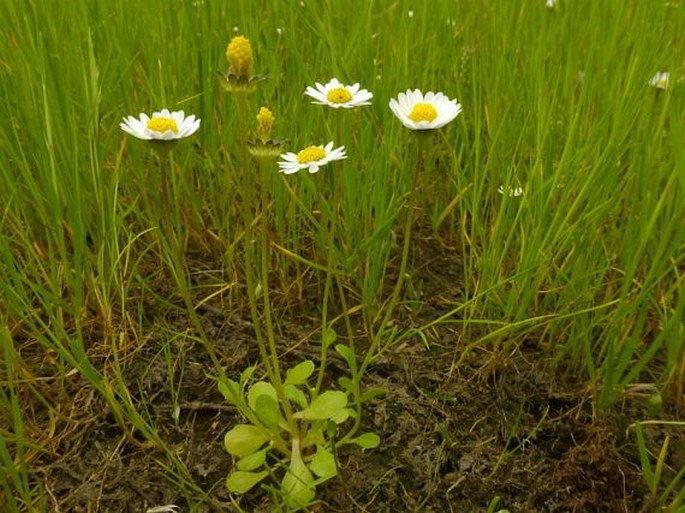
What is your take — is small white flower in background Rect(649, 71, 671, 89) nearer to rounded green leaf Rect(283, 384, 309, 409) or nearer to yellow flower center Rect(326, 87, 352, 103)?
yellow flower center Rect(326, 87, 352, 103)

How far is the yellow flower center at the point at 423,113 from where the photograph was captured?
94 centimetres

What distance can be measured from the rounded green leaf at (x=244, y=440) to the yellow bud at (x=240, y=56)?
49 cm

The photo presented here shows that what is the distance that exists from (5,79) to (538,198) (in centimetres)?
103

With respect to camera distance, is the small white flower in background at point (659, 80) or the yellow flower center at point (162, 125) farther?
the small white flower in background at point (659, 80)

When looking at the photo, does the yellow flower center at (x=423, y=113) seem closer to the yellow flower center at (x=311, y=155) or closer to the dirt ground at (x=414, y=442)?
the yellow flower center at (x=311, y=155)

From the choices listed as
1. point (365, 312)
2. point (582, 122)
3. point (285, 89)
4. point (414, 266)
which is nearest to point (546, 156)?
point (582, 122)

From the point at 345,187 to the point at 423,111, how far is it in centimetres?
24

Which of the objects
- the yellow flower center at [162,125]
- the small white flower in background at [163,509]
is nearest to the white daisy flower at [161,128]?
the yellow flower center at [162,125]

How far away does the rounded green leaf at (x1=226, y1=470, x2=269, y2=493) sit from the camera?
0.84 m

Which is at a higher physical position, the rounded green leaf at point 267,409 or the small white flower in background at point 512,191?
the small white flower in background at point 512,191

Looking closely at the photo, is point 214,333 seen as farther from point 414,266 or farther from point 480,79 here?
point 480,79

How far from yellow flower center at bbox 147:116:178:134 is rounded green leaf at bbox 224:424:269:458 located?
0.43 meters

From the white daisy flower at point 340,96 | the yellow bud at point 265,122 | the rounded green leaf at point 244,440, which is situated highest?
the yellow bud at point 265,122

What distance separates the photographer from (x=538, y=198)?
1117 mm
